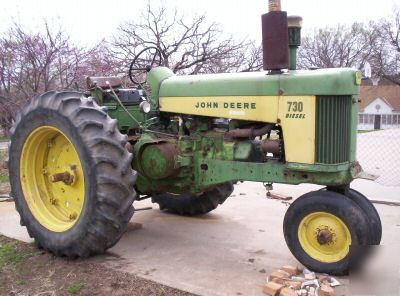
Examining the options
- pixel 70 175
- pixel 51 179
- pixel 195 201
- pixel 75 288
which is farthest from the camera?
pixel 195 201

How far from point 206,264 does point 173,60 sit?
11294mm

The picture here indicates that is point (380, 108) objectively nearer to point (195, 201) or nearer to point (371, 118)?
point (371, 118)

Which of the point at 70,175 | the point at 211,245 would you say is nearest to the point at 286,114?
the point at 211,245

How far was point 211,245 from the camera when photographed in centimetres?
471

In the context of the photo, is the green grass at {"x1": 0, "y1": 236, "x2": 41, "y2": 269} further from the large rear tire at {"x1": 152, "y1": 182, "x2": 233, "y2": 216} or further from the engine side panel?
the engine side panel

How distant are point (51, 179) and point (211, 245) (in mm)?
1691

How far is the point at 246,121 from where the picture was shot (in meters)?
4.30

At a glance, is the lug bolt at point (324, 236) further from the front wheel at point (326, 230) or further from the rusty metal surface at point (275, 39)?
the rusty metal surface at point (275, 39)

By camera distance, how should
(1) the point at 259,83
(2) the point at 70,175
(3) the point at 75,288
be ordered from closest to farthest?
(3) the point at 75,288, (1) the point at 259,83, (2) the point at 70,175

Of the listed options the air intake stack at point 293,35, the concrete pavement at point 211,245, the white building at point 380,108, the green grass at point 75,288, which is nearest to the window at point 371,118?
the white building at point 380,108

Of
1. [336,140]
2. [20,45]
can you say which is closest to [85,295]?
[336,140]

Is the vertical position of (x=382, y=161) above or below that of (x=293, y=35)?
below

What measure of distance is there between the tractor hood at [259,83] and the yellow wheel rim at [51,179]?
1.08 meters

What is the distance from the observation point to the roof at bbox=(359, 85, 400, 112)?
52625mm
